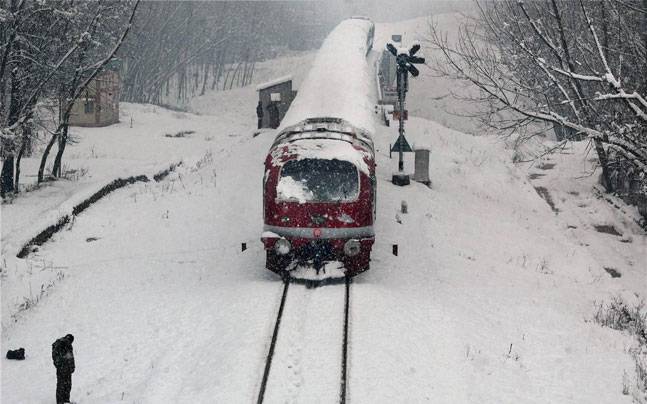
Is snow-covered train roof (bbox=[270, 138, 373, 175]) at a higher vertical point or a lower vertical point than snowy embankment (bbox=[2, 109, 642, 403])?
higher

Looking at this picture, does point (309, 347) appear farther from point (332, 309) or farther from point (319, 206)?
point (319, 206)

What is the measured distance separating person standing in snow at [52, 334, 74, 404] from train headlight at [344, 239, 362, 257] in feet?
15.6

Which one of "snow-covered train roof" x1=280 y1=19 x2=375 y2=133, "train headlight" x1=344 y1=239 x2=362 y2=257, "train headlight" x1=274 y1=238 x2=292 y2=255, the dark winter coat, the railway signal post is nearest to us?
the dark winter coat

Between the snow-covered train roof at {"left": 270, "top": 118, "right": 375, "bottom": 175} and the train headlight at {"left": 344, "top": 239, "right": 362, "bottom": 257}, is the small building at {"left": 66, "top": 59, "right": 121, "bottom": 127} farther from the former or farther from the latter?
the train headlight at {"left": 344, "top": 239, "right": 362, "bottom": 257}

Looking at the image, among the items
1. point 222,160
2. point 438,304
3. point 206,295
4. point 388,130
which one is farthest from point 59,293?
point 388,130

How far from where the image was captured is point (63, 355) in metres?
8.39

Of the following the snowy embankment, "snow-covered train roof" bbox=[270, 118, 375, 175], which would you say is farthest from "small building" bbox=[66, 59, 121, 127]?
"snow-covered train roof" bbox=[270, 118, 375, 175]

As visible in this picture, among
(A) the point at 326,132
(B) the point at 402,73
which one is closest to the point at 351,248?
(A) the point at 326,132

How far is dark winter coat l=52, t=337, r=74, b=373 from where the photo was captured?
8375 mm

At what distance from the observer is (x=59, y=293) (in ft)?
41.3

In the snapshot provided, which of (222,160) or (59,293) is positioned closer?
(59,293)

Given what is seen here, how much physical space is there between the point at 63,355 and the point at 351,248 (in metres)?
4.97

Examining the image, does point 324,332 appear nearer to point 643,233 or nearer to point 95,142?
point 643,233

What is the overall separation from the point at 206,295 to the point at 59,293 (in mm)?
2864
